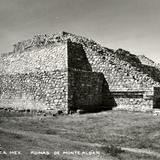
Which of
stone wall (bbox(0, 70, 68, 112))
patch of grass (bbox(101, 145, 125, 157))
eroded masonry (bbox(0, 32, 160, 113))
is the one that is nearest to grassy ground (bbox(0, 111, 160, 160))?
patch of grass (bbox(101, 145, 125, 157))

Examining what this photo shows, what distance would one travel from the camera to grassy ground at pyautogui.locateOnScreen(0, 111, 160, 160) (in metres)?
6.82

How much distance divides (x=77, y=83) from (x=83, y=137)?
6.62 m

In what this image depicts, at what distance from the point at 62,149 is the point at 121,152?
1495mm

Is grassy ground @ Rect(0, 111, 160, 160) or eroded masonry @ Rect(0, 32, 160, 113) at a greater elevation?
eroded masonry @ Rect(0, 32, 160, 113)

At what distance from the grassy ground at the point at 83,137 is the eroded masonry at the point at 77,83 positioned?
213cm

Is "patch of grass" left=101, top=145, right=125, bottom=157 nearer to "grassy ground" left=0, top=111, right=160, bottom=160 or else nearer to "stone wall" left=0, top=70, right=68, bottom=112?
"grassy ground" left=0, top=111, right=160, bottom=160

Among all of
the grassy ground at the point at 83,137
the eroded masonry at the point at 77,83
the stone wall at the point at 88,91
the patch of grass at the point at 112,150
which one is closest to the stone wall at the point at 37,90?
the eroded masonry at the point at 77,83

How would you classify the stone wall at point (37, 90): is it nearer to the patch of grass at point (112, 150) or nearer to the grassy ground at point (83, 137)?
the grassy ground at point (83, 137)

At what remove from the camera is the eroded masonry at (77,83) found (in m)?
15.0

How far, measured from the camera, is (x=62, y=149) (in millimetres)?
7184

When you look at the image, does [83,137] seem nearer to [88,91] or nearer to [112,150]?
[112,150]

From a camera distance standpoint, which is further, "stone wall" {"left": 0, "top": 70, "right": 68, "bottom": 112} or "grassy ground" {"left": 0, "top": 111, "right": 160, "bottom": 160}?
"stone wall" {"left": 0, "top": 70, "right": 68, "bottom": 112}

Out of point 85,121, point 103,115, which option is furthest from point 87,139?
point 103,115

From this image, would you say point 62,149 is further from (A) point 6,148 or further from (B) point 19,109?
(B) point 19,109
